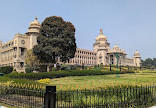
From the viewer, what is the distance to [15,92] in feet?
32.2

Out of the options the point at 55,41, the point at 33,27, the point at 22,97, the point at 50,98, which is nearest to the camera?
the point at 50,98

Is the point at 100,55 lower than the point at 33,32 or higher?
lower

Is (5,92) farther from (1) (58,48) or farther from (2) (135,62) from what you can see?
(2) (135,62)

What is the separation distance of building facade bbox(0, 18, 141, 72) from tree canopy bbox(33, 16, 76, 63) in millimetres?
15965

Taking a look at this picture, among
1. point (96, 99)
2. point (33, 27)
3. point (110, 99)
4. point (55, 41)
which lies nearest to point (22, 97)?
point (96, 99)

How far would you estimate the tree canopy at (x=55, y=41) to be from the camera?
3228cm

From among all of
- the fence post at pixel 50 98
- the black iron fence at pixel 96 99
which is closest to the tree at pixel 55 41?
the black iron fence at pixel 96 99

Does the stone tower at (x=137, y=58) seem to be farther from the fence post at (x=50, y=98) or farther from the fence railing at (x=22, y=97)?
the fence post at (x=50, y=98)

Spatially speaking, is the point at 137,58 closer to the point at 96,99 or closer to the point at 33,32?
the point at 33,32

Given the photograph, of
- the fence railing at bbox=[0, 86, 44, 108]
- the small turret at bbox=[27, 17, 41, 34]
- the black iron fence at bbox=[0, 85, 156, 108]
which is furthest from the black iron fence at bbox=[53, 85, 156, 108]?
the small turret at bbox=[27, 17, 41, 34]

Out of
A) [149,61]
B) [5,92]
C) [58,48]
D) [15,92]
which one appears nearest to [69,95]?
[15,92]

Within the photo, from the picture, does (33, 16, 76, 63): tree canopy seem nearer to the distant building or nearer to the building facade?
the building facade

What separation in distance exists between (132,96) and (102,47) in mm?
79610

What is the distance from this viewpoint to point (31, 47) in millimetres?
61156
